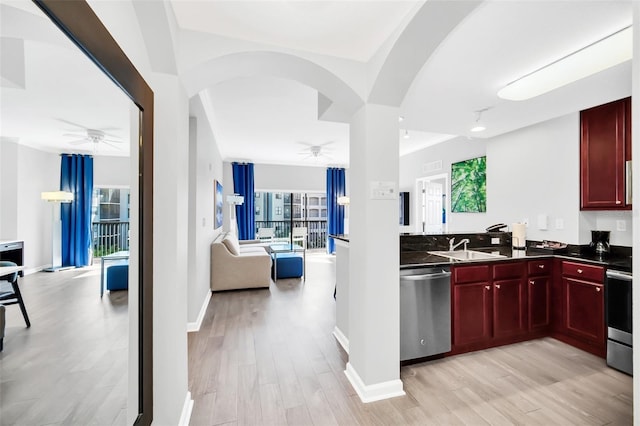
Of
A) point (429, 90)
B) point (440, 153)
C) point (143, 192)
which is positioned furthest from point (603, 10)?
point (440, 153)

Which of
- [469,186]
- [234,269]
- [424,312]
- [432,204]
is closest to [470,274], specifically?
[424,312]

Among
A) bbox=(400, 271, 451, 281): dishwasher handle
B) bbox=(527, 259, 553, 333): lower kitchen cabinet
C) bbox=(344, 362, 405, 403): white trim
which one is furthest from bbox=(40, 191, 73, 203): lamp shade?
bbox=(527, 259, 553, 333): lower kitchen cabinet

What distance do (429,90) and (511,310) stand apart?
90.2 inches

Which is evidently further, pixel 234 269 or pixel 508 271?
pixel 234 269

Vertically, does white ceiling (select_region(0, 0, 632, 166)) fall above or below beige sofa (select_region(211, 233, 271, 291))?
above

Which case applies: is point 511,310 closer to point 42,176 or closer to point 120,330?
point 120,330

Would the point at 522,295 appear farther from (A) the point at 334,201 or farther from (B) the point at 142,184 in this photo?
(A) the point at 334,201

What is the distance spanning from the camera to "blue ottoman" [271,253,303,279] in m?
5.41

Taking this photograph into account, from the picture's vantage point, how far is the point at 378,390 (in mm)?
2029

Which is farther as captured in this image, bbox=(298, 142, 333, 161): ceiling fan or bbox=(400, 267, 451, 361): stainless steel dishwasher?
bbox=(298, 142, 333, 161): ceiling fan

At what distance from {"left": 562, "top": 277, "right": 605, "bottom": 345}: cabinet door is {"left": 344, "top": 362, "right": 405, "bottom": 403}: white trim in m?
1.96

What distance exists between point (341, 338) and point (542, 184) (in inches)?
122

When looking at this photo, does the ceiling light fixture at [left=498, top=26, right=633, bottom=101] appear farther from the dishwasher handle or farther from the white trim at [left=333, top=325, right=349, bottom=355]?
the white trim at [left=333, top=325, right=349, bottom=355]

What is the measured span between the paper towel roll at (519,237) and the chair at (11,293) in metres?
4.19
